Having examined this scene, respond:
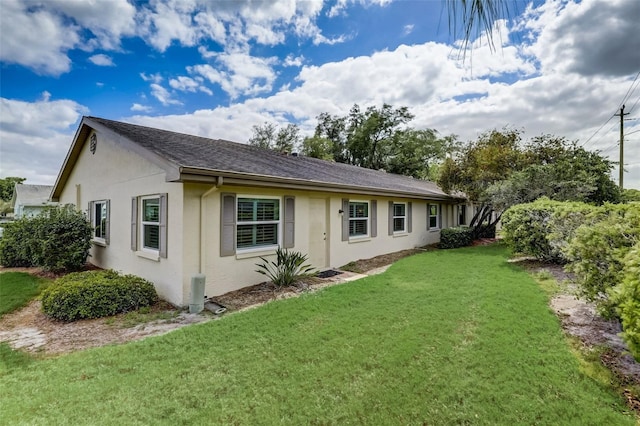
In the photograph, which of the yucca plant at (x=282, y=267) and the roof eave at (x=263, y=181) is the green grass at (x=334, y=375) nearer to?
the yucca plant at (x=282, y=267)

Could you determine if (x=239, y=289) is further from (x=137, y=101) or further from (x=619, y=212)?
(x=137, y=101)

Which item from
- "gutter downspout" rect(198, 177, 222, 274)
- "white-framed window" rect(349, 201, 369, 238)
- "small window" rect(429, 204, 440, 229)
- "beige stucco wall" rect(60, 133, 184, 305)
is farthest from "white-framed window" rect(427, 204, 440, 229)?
"beige stucco wall" rect(60, 133, 184, 305)

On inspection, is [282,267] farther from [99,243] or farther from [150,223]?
[99,243]

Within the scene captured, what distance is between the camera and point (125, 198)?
808 cm

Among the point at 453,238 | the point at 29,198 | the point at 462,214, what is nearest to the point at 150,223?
the point at 453,238

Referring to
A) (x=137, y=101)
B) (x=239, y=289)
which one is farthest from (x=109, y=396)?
(x=137, y=101)

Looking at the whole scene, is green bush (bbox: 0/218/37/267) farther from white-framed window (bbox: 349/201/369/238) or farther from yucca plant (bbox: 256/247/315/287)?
white-framed window (bbox: 349/201/369/238)

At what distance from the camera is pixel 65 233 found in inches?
344

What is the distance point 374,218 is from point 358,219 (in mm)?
807

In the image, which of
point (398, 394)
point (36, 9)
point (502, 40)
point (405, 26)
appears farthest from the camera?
point (36, 9)

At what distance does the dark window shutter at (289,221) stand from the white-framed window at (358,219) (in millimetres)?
2828

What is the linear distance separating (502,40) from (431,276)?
24.0 ft

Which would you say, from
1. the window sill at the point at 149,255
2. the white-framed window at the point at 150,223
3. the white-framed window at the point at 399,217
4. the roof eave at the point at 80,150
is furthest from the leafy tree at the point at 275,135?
the window sill at the point at 149,255

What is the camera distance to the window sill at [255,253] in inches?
275
